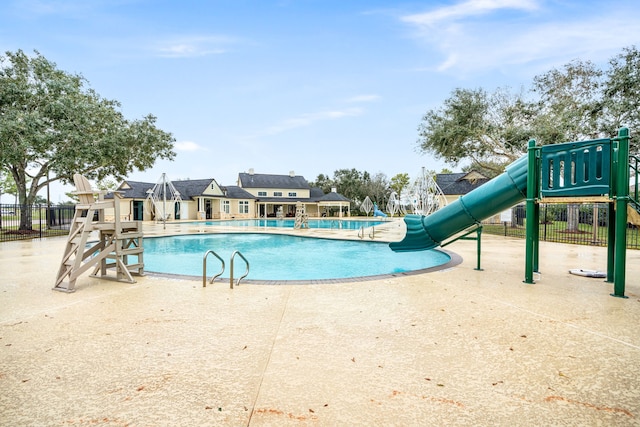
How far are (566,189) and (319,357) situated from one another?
563 cm

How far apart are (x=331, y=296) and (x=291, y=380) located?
272cm

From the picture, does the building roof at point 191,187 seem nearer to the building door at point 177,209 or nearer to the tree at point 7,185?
the building door at point 177,209

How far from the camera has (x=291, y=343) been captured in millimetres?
3453

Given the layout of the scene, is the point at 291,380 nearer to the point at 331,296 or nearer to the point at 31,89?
the point at 331,296

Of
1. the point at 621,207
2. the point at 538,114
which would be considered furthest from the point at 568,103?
the point at 621,207

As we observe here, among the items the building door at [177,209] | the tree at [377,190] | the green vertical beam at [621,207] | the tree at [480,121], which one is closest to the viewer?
the green vertical beam at [621,207]

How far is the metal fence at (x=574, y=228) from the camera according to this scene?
14055 millimetres

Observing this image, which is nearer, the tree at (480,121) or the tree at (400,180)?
the tree at (480,121)

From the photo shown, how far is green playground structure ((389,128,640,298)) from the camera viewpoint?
208 inches

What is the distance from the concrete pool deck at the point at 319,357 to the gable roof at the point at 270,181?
39.9 metres

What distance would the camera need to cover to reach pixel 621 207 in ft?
→ 17.3

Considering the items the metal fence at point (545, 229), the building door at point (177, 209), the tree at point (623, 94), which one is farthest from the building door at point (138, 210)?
the tree at point (623, 94)

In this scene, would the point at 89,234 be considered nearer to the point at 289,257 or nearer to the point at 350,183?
the point at 289,257

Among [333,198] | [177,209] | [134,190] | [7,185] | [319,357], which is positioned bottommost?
[319,357]
